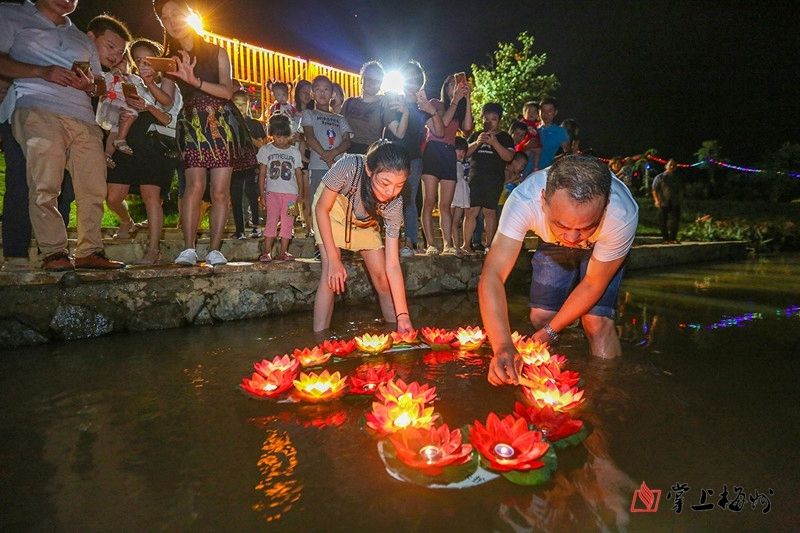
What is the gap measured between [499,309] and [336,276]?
1.37 meters

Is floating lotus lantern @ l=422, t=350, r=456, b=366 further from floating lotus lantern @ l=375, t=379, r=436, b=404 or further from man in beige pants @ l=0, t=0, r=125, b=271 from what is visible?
man in beige pants @ l=0, t=0, r=125, b=271

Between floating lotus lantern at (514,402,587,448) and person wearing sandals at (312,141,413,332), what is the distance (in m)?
1.53

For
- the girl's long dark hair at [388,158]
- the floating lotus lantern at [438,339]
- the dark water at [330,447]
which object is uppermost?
the girl's long dark hair at [388,158]

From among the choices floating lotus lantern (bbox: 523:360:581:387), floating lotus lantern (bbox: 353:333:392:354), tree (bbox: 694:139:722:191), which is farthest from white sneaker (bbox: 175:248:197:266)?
tree (bbox: 694:139:722:191)

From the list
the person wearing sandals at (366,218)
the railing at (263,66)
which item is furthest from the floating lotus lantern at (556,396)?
the railing at (263,66)

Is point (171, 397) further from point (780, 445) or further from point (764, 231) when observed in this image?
point (764, 231)

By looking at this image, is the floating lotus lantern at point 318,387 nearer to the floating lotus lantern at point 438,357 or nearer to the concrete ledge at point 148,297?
the floating lotus lantern at point 438,357

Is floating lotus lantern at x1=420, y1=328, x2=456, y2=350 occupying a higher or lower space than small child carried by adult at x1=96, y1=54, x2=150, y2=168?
lower

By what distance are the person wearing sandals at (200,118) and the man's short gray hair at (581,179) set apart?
3109 millimetres

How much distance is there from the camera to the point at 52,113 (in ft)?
11.2

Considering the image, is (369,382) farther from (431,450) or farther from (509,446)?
(509,446)

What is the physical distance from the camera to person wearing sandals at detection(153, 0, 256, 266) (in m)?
3.97

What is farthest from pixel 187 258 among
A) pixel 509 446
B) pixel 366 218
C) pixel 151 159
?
pixel 509 446

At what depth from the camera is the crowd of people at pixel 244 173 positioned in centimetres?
242
